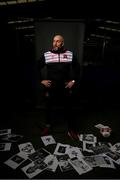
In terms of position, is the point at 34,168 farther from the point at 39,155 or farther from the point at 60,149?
the point at 60,149

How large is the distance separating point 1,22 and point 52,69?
193 cm

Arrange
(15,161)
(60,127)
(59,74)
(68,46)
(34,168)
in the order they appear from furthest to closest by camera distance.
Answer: (68,46) → (60,127) → (59,74) → (15,161) → (34,168)

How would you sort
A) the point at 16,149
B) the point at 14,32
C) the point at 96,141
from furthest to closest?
the point at 14,32, the point at 96,141, the point at 16,149

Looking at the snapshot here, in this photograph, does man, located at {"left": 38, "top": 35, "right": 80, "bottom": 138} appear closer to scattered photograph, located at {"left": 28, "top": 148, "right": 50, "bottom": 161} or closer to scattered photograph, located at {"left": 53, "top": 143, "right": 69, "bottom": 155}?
scattered photograph, located at {"left": 53, "top": 143, "right": 69, "bottom": 155}

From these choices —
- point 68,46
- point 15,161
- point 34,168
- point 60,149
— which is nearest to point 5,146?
point 15,161

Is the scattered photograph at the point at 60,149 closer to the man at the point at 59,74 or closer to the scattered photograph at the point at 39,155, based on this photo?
the scattered photograph at the point at 39,155

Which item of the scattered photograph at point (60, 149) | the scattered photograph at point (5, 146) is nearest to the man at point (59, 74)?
the scattered photograph at point (60, 149)

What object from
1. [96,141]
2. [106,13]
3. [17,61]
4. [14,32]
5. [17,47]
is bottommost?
[96,141]

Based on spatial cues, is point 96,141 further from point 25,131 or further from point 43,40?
point 43,40

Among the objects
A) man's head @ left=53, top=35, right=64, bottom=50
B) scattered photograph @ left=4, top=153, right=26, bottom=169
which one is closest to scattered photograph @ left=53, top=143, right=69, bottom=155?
scattered photograph @ left=4, top=153, right=26, bottom=169

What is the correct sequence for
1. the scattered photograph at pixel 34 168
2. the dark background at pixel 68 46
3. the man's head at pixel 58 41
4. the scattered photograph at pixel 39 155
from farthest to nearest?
the dark background at pixel 68 46 < the man's head at pixel 58 41 < the scattered photograph at pixel 39 155 < the scattered photograph at pixel 34 168

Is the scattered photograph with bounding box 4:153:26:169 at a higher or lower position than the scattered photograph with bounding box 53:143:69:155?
lower

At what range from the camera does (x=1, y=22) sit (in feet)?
15.3

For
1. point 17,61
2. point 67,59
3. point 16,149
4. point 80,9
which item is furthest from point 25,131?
point 80,9
